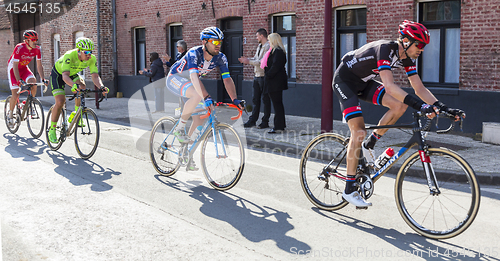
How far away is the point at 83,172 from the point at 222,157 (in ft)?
7.55

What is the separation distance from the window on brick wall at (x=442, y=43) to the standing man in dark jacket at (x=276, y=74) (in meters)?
3.40

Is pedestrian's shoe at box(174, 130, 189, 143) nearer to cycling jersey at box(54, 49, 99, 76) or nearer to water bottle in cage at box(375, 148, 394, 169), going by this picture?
cycling jersey at box(54, 49, 99, 76)

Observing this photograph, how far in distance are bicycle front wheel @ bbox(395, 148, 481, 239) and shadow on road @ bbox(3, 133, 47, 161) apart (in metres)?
5.89

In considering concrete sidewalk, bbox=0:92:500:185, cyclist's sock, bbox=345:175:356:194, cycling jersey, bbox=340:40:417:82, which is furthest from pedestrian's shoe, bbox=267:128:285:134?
cyclist's sock, bbox=345:175:356:194

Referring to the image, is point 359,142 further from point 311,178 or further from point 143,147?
point 143,147

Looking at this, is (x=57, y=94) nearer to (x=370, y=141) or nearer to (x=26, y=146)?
(x=26, y=146)

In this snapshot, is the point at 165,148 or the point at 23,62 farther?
the point at 23,62

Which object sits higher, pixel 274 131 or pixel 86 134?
pixel 86 134

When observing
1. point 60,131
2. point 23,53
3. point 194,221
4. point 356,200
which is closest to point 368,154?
point 356,200

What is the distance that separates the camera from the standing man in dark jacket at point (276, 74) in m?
10.4

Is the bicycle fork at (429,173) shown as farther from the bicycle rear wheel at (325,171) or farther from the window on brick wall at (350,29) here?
the window on brick wall at (350,29)

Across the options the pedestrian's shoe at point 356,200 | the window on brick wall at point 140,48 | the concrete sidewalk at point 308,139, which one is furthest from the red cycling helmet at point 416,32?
the window on brick wall at point 140,48

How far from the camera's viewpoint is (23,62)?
10.2 metres

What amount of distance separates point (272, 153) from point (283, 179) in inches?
83.5
